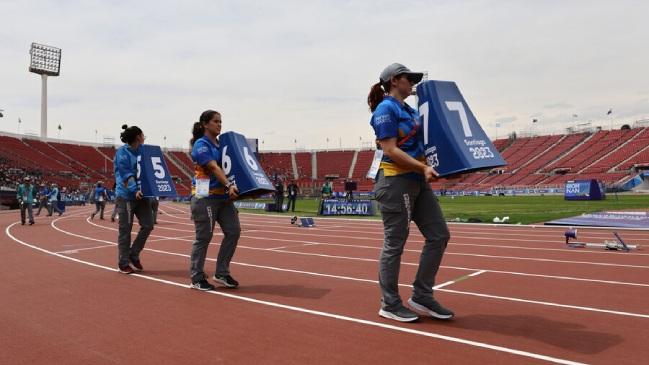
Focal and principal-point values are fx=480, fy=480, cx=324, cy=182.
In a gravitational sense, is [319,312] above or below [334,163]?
below

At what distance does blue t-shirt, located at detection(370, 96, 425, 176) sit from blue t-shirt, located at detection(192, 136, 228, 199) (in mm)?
2115

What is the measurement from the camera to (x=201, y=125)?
5625mm

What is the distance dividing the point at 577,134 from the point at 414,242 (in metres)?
72.1

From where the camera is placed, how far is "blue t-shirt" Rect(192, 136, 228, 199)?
17.4ft

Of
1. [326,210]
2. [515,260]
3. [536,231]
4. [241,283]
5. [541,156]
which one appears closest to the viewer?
[241,283]

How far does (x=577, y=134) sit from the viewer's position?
71.9 m

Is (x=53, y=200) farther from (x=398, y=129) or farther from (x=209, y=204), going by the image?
(x=398, y=129)

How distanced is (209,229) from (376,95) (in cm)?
245

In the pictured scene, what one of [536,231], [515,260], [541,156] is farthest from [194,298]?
[541,156]

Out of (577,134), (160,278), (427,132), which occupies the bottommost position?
(160,278)

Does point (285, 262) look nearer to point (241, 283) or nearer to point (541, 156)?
point (241, 283)

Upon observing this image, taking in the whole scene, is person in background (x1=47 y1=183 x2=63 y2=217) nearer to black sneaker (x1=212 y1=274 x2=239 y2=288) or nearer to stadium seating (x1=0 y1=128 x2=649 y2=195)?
black sneaker (x1=212 y1=274 x2=239 y2=288)

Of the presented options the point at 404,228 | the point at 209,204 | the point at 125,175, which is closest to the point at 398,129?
the point at 404,228

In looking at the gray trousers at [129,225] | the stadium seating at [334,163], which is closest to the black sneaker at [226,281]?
the gray trousers at [129,225]
